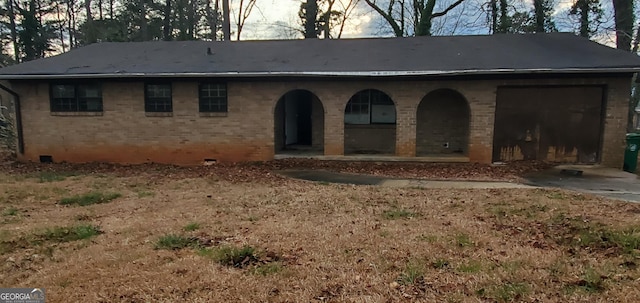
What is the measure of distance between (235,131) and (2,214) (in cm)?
643

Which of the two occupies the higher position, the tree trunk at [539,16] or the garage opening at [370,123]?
the tree trunk at [539,16]

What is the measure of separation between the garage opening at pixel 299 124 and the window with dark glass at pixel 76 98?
566 centimetres

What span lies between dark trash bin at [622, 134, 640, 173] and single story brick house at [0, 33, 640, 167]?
0.23 m

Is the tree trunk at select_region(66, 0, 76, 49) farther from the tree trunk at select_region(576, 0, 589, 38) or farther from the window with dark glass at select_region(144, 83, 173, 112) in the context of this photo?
the tree trunk at select_region(576, 0, 589, 38)

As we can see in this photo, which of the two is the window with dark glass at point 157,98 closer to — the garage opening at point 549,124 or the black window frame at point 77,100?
the black window frame at point 77,100

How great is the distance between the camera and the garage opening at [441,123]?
12898 millimetres

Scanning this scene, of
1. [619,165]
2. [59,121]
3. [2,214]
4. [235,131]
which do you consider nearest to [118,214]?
[2,214]

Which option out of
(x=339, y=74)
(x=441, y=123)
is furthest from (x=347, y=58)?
(x=441, y=123)

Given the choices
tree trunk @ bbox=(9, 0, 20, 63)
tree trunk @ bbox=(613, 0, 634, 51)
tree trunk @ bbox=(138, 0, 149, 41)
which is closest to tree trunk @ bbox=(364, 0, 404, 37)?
tree trunk @ bbox=(613, 0, 634, 51)

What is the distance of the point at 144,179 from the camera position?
9.80 metres

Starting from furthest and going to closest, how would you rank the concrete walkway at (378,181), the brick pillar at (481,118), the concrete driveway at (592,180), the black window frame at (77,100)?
the black window frame at (77,100), the brick pillar at (481,118), the concrete walkway at (378,181), the concrete driveway at (592,180)

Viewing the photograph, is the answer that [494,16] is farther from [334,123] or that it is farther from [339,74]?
[334,123]

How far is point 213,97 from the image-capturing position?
39.4 feet

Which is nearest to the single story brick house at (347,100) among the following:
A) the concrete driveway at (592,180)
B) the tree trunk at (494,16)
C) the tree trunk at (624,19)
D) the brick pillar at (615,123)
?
the brick pillar at (615,123)
